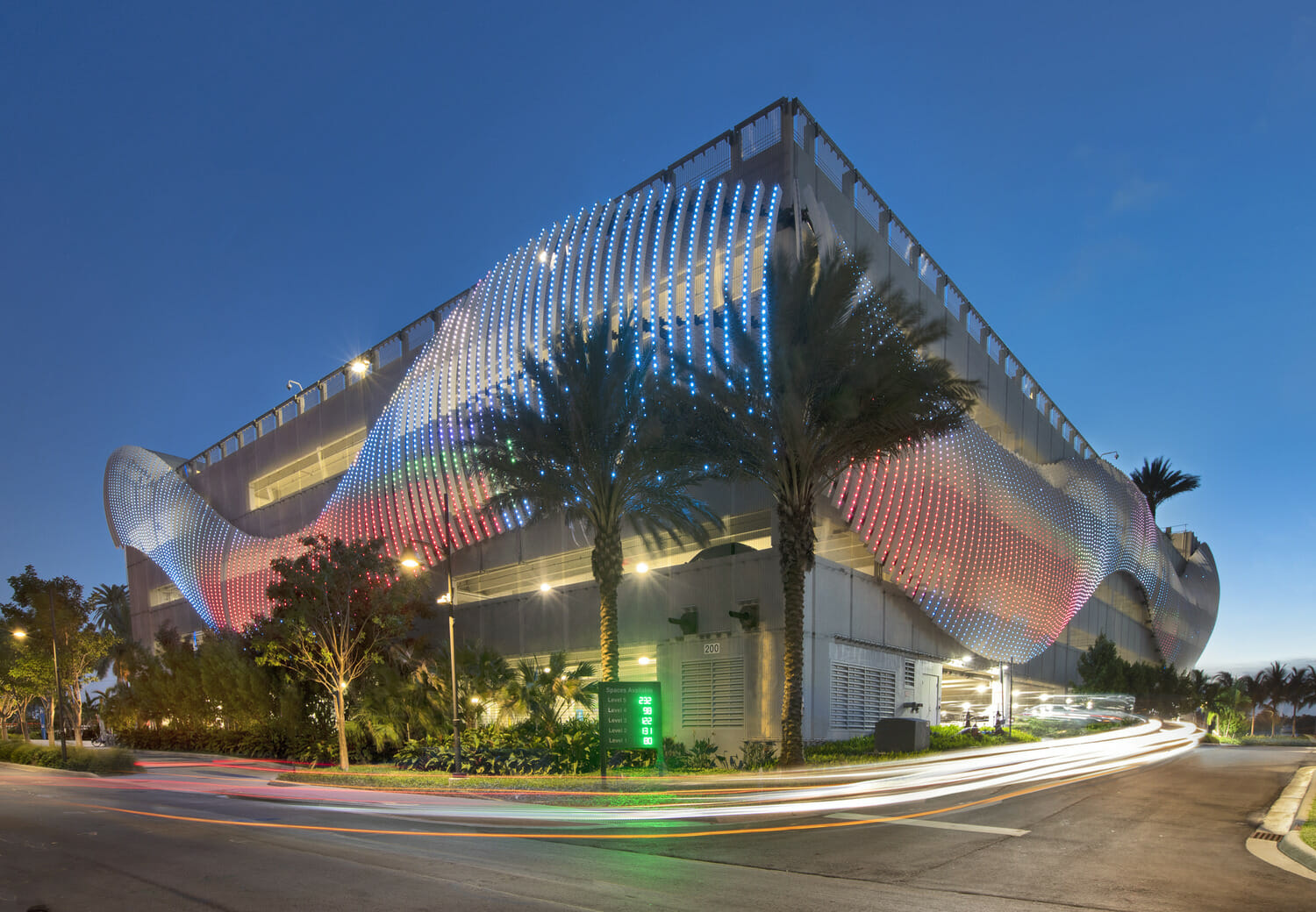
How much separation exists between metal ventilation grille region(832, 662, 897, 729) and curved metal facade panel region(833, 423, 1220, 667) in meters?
2.63

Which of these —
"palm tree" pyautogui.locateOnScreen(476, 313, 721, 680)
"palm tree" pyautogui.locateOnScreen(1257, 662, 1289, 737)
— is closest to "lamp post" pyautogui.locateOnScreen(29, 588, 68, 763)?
"palm tree" pyautogui.locateOnScreen(476, 313, 721, 680)

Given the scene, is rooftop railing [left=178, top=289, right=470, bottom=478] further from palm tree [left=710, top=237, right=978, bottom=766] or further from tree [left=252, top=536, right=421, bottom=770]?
palm tree [left=710, top=237, right=978, bottom=766]

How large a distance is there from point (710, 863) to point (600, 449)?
42.1ft

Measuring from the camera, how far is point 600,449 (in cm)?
2077

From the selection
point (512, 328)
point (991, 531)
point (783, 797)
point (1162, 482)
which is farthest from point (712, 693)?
point (1162, 482)

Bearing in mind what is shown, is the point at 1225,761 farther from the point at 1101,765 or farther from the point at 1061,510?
the point at 1061,510

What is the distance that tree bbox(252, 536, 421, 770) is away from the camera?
24250mm

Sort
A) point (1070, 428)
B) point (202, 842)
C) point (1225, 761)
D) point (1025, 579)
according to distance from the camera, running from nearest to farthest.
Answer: point (202, 842) < point (1225, 761) < point (1025, 579) < point (1070, 428)

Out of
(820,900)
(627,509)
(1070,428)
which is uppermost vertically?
(1070,428)

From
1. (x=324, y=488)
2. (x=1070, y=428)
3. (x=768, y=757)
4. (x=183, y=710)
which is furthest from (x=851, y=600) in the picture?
(x=1070, y=428)

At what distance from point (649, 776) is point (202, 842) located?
838cm

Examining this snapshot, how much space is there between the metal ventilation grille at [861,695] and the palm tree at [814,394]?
4.27 metres

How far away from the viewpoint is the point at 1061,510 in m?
35.8

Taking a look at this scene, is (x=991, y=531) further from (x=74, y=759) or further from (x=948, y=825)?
(x=74, y=759)
